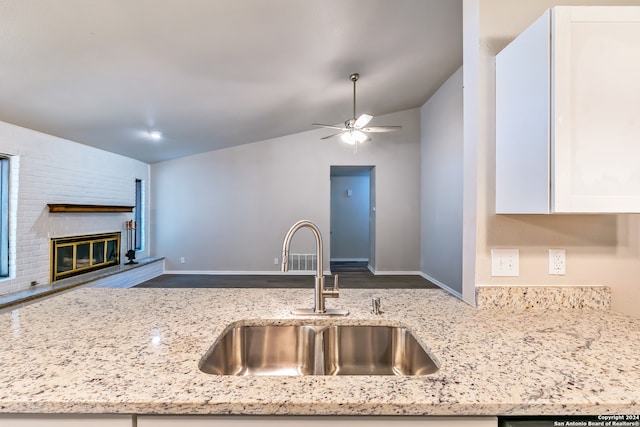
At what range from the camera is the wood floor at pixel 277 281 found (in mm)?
5117

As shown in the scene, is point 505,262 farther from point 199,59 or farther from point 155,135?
point 155,135

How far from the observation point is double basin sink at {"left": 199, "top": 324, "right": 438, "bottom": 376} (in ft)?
3.71

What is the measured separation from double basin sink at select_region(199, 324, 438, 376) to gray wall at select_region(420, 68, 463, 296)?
12.3 ft

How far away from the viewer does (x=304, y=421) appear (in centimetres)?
67

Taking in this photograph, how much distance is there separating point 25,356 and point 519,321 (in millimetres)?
1591

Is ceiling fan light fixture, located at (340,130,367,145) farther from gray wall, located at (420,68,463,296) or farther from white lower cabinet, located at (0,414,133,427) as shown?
white lower cabinet, located at (0,414,133,427)

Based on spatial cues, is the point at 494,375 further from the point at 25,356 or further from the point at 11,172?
the point at 11,172

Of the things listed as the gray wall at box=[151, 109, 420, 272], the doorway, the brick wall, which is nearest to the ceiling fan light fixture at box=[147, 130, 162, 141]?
the brick wall

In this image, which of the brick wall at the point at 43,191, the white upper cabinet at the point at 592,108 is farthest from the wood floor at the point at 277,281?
the white upper cabinet at the point at 592,108

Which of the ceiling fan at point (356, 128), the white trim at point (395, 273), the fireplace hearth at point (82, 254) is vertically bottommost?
the white trim at point (395, 273)

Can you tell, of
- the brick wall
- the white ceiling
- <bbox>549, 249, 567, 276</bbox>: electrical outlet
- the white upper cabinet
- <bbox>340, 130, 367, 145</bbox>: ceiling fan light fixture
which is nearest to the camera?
the white upper cabinet

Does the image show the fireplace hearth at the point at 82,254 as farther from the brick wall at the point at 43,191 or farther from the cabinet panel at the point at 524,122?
the cabinet panel at the point at 524,122

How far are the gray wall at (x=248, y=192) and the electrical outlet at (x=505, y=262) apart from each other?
484 cm

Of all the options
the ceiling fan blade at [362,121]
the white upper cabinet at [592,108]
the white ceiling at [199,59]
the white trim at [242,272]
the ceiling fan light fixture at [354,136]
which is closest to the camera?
the white upper cabinet at [592,108]
